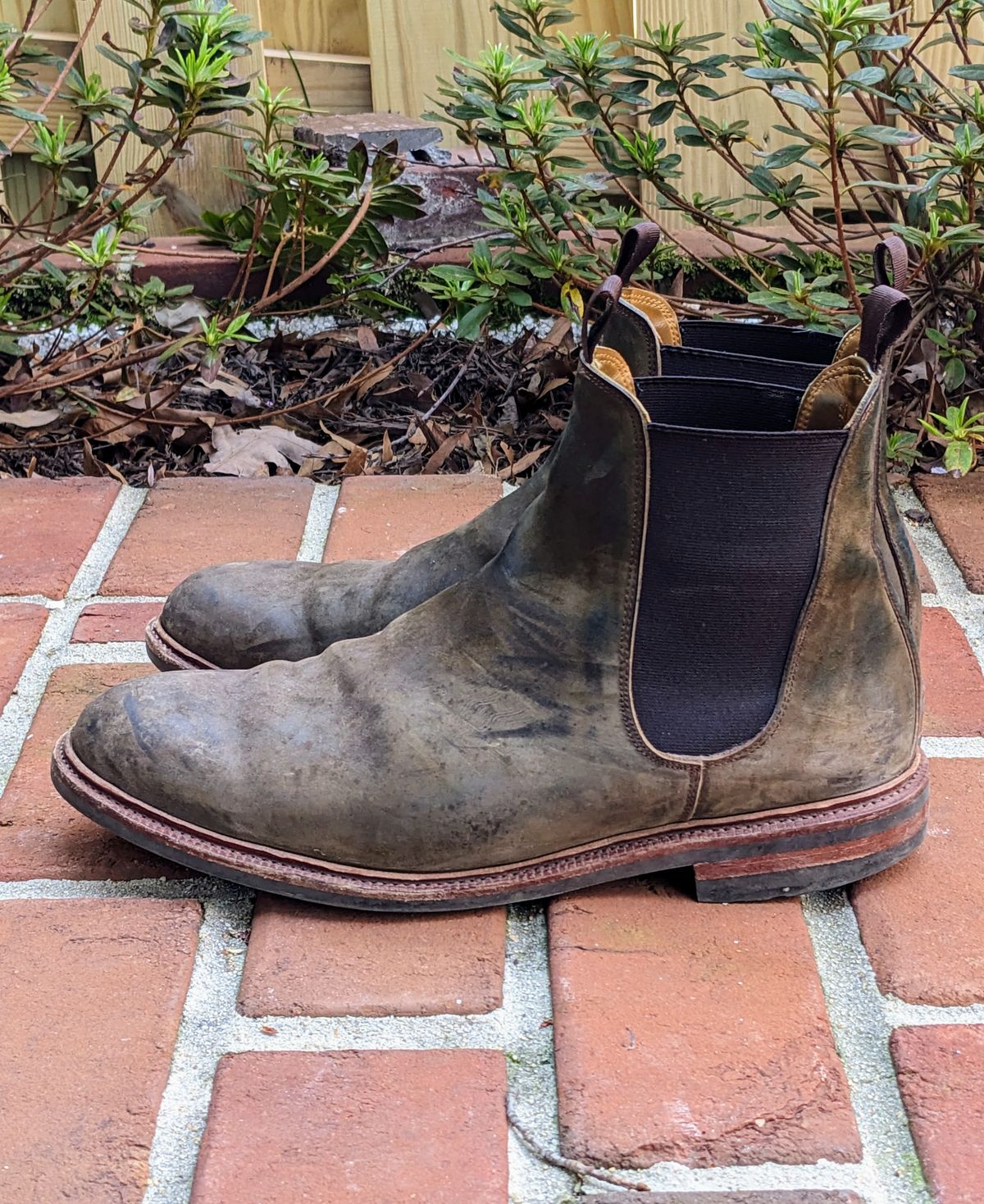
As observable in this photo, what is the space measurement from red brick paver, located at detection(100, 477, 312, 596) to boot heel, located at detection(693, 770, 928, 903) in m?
0.90

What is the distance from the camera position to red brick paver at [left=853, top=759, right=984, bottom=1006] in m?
1.13

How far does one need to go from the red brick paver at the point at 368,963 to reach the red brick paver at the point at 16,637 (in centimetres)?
57

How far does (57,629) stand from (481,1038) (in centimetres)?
93

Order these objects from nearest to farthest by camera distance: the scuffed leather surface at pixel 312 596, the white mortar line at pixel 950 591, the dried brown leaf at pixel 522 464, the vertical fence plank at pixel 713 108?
1. the scuffed leather surface at pixel 312 596
2. the white mortar line at pixel 950 591
3. the dried brown leaf at pixel 522 464
4. the vertical fence plank at pixel 713 108

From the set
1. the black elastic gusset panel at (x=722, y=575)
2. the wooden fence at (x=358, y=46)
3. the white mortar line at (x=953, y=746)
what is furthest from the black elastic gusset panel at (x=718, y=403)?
the wooden fence at (x=358, y=46)

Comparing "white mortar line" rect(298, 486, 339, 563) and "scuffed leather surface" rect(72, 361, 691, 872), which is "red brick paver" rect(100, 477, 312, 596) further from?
"scuffed leather surface" rect(72, 361, 691, 872)

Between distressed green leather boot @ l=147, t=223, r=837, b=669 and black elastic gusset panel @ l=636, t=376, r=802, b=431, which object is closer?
black elastic gusset panel @ l=636, t=376, r=802, b=431

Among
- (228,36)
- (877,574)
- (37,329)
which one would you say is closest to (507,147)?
(228,36)

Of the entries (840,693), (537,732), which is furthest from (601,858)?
(840,693)

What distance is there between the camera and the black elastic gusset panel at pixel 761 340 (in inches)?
52.1

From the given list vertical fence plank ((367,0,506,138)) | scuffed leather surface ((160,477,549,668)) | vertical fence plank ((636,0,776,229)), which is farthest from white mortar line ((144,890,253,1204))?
vertical fence plank ((367,0,506,138))

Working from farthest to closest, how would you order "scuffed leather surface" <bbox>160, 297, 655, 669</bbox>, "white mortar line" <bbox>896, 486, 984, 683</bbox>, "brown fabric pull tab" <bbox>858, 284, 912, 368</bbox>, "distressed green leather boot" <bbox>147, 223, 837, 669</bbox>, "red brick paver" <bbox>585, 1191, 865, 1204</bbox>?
"white mortar line" <bbox>896, 486, 984, 683</bbox>
"scuffed leather surface" <bbox>160, 297, 655, 669</bbox>
"distressed green leather boot" <bbox>147, 223, 837, 669</bbox>
"brown fabric pull tab" <bbox>858, 284, 912, 368</bbox>
"red brick paver" <bbox>585, 1191, 865, 1204</bbox>

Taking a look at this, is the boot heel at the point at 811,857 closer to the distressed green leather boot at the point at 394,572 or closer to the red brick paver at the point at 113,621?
the distressed green leather boot at the point at 394,572

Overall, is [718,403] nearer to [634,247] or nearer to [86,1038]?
[634,247]
